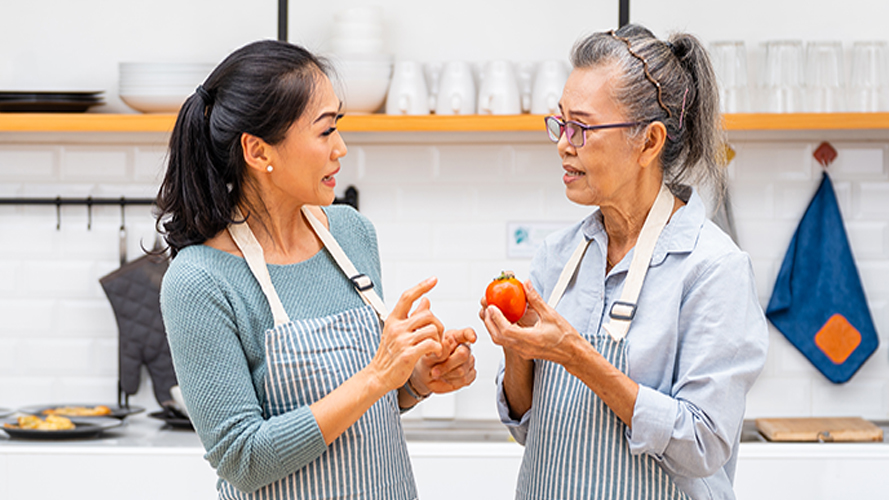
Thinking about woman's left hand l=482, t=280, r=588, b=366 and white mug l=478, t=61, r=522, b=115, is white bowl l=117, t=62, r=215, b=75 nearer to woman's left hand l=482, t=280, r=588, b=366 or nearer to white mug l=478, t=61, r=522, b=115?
white mug l=478, t=61, r=522, b=115

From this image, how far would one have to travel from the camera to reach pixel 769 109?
252 cm

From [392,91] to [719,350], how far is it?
5.16ft

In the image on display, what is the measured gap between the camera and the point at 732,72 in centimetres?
251

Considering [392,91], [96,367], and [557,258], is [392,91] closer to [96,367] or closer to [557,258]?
[557,258]

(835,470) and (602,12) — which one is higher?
(602,12)

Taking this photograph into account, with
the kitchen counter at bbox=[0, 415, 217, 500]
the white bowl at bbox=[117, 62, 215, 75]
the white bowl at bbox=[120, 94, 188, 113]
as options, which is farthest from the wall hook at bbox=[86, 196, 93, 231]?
the kitchen counter at bbox=[0, 415, 217, 500]

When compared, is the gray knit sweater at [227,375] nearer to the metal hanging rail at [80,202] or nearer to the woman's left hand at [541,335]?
the woman's left hand at [541,335]

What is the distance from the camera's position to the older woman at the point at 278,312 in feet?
4.11

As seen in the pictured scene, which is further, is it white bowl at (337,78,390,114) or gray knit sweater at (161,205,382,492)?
white bowl at (337,78,390,114)

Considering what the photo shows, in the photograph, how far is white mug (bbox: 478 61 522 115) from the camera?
99.0 inches

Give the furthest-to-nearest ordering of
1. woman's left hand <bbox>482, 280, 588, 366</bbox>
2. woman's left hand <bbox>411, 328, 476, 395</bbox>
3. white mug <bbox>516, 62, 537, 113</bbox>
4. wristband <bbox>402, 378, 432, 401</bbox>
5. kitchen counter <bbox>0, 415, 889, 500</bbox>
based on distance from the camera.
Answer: white mug <bbox>516, 62, 537, 113</bbox>
kitchen counter <bbox>0, 415, 889, 500</bbox>
wristband <bbox>402, 378, 432, 401</bbox>
woman's left hand <bbox>411, 328, 476, 395</bbox>
woman's left hand <bbox>482, 280, 588, 366</bbox>

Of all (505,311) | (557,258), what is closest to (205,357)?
(505,311)

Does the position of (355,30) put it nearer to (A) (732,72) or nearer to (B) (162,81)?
(B) (162,81)

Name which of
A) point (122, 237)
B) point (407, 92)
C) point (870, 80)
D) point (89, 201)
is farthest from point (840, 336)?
point (89, 201)
